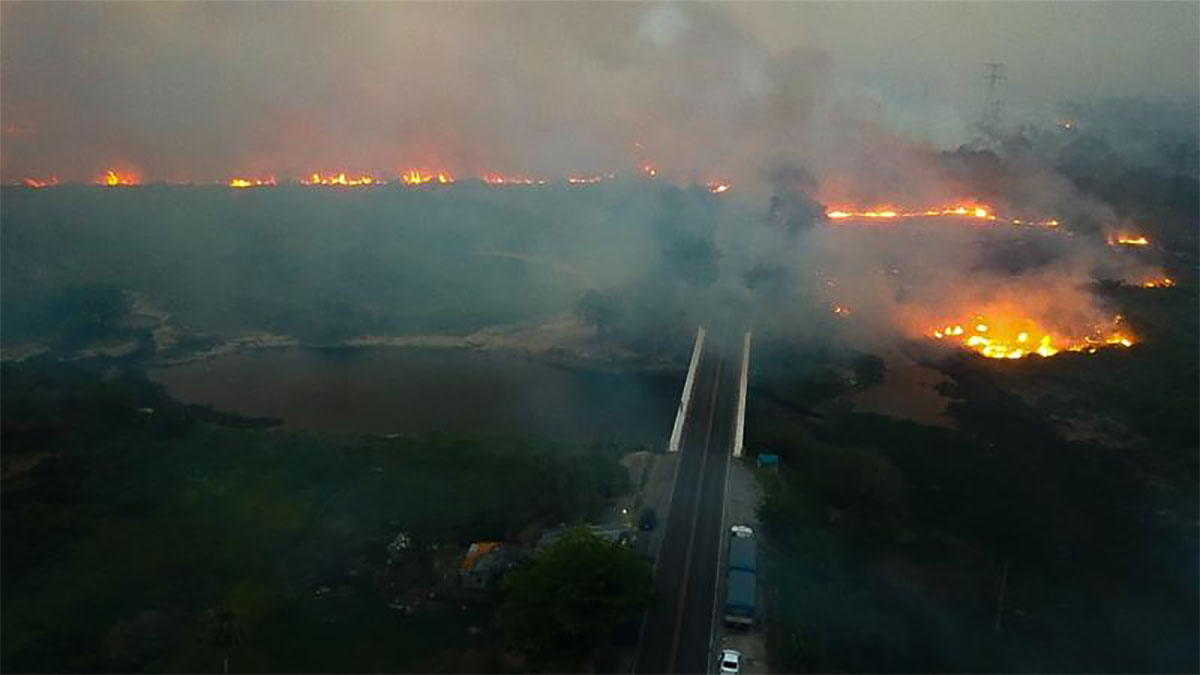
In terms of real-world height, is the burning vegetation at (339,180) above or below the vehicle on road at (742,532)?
above

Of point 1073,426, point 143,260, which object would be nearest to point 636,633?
point 1073,426

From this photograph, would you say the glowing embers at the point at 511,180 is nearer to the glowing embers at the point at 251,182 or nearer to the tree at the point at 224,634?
the glowing embers at the point at 251,182

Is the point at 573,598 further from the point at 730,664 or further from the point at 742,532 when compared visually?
the point at 742,532

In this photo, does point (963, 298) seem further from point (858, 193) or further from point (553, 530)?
point (553, 530)

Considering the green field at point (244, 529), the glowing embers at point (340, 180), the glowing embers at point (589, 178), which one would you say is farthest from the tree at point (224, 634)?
the glowing embers at point (589, 178)

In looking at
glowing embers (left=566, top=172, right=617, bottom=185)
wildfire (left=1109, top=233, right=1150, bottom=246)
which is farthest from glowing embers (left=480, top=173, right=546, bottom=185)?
wildfire (left=1109, top=233, right=1150, bottom=246)
